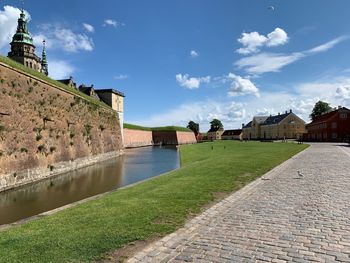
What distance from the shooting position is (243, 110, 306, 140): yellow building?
90.8 meters

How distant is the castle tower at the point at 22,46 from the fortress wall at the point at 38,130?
35831mm

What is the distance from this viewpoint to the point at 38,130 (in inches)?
805

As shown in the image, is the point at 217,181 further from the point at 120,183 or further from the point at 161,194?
the point at 120,183

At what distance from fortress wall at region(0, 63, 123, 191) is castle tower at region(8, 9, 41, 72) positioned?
3583 cm

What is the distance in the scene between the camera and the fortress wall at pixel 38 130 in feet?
55.1

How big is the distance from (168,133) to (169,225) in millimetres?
80234

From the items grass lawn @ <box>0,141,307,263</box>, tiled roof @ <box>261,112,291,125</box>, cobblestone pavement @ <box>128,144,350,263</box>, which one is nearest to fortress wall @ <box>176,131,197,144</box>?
tiled roof @ <box>261,112,291,125</box>

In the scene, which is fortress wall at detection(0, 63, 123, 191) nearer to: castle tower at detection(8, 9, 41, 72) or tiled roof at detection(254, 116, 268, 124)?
castle tower at detection(8, 9, 41, 72)

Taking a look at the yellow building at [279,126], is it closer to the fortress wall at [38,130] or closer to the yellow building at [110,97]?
the yellow building at [110,97]

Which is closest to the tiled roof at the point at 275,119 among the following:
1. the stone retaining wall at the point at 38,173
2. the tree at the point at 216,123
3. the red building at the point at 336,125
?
the red building at the point at 336,125

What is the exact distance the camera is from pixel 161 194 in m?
9.40

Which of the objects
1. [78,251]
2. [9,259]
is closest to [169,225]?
[78,251]

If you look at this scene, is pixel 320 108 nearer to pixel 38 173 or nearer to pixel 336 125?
pixel 336 125

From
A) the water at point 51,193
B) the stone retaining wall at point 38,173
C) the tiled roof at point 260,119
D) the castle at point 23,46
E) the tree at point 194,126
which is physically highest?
the castle at point 23,46
